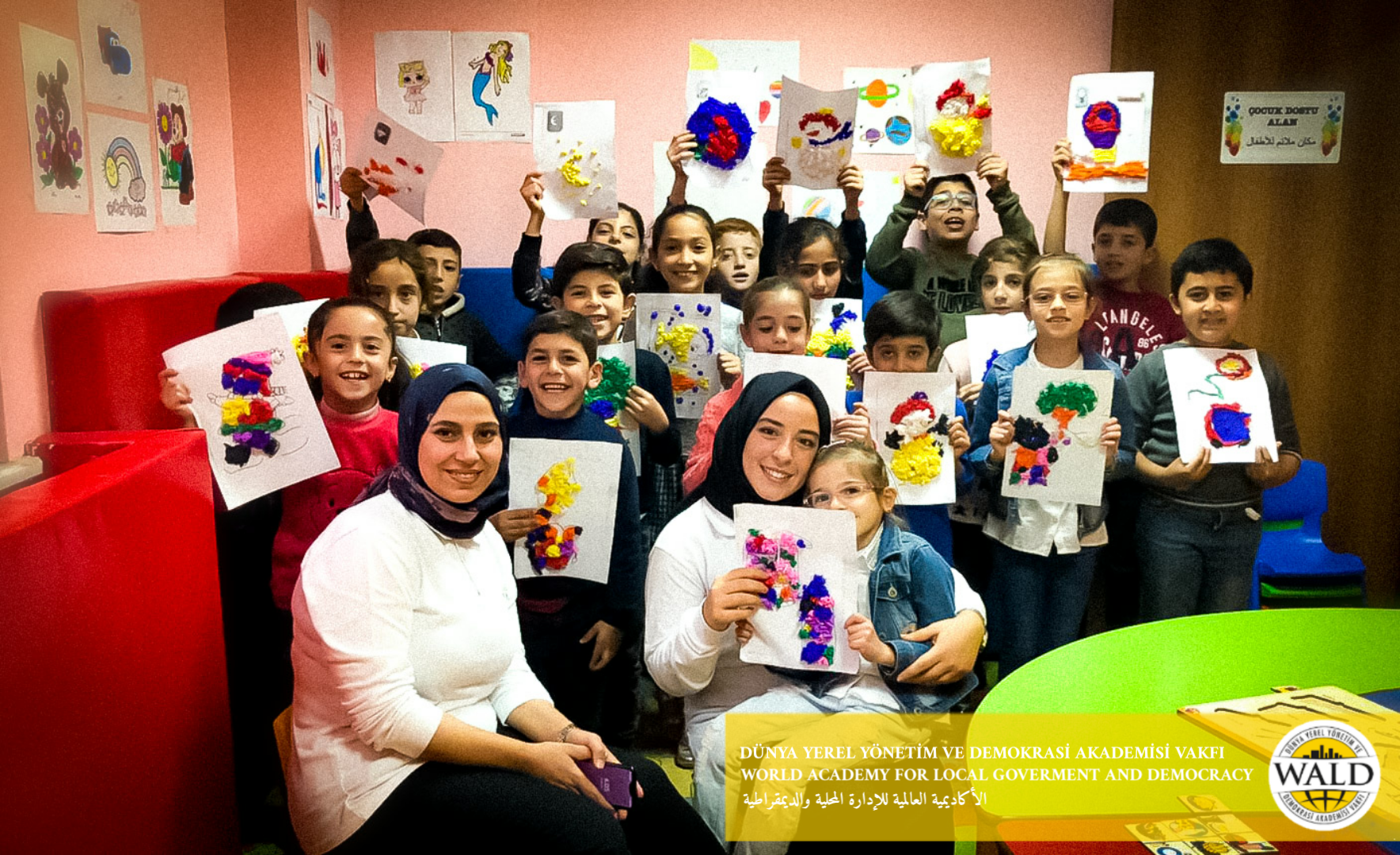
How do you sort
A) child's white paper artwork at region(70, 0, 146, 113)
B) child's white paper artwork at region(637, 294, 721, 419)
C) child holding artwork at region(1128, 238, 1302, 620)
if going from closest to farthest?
1. child's white paper artwork at region(70, 0, 146, 113)
2. child holding artwork at region(1128, 238, 1302, 620)
3. child's white paper artwork at region(637, 294, 721, 419)

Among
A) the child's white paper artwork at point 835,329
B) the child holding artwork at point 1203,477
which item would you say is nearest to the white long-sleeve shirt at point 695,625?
the child's white paper artwork at point 835,329

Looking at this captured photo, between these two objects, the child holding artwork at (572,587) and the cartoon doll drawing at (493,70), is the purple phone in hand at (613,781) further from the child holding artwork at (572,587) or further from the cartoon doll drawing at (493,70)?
the cartoon doll drawing at (493,70)

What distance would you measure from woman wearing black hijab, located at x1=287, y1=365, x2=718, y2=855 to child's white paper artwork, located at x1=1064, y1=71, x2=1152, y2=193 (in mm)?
2545

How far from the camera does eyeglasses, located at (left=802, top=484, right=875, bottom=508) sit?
219 centimetres

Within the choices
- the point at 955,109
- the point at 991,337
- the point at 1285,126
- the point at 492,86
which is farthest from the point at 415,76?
the point at 1285,126

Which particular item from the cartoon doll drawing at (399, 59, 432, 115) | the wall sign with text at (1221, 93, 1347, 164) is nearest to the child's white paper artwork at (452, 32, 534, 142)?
the cartoon doll drawing at (399, 59, 432, 115)

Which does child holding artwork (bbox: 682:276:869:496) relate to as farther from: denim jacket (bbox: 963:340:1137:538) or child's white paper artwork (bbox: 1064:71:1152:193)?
child's white paper artwork (bbox: 1064:71:1152:193)

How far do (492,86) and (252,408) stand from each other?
8.25 feet

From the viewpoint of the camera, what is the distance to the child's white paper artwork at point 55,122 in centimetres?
218

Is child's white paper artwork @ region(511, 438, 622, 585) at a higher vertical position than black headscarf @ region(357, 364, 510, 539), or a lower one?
lower

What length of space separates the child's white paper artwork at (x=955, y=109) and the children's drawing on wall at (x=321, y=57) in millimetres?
2250

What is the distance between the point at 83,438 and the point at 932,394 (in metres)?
2.04

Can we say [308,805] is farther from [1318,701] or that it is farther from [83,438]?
[1318,701]

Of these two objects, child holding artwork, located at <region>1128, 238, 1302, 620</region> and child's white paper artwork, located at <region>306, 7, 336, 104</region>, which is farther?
child's white paper artwork, located at <region>306, 7, 336, 104</region>
